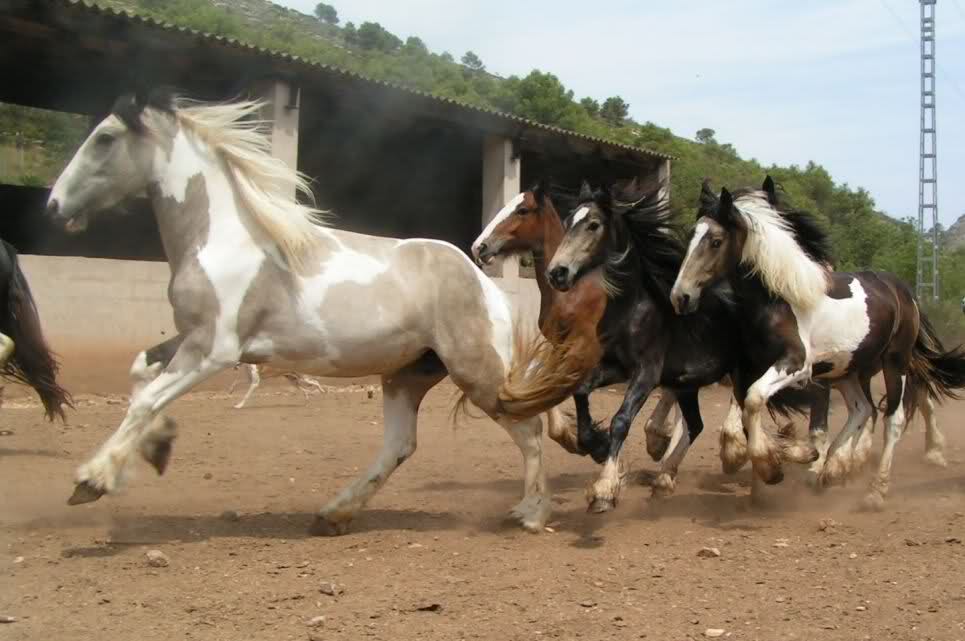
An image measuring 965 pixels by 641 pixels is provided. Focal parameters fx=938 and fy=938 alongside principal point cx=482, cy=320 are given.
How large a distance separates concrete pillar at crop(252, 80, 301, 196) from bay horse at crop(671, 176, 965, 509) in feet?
25.3

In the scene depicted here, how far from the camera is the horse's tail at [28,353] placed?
23.9 ft

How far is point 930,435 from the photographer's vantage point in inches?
327

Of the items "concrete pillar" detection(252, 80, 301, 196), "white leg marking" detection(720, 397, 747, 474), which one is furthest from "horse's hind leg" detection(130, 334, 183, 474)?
"concrete pillar" detection(252, 80, 301, 196)

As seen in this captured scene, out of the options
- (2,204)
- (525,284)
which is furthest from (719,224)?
(2,204)

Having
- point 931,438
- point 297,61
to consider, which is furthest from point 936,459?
point 297,61

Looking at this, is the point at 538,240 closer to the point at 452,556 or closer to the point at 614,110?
the point at 452,556

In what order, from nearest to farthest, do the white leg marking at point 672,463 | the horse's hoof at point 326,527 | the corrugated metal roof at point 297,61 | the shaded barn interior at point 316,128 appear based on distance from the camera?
the horse's hoof at point 326,527 < the white leg marking at point 672,463 < the corrugated metal roof at point 297,61 < the shaded barn interior at point 316,128

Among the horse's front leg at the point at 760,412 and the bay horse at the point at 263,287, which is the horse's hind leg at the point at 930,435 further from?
the bay horse at the point at 263,287

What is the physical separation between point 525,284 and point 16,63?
8463mm

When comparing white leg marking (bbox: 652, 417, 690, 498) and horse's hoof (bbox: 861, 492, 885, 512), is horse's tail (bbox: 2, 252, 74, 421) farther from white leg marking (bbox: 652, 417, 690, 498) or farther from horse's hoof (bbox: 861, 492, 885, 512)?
horse's hoof (bbox: 861, 492, 885, 512)

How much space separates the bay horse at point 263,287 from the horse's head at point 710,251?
1018mm

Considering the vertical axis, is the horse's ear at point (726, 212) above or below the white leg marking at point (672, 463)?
above

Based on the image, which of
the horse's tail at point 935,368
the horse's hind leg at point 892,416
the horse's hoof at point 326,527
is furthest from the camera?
the horse's tail at point 935,368

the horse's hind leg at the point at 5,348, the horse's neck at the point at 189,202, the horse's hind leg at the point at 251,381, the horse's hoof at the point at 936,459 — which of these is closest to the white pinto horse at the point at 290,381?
the horse's hind leg at the point at 251,381
